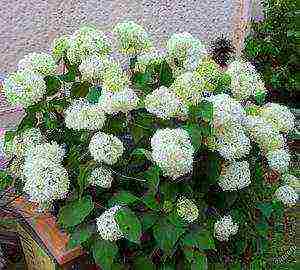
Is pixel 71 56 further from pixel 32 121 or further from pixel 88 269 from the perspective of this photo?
pixel 88 269

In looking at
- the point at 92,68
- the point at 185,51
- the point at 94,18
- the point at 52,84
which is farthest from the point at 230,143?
the point at 94,18

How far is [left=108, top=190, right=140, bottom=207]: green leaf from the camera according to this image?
77.2 inches

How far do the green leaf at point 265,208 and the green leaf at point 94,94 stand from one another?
775mm

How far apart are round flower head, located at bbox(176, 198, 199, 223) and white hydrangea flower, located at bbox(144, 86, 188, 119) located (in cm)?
30

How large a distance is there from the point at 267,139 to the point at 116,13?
61.5 inches

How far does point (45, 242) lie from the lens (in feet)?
7.07

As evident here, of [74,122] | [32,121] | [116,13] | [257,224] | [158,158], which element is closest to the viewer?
[158,158]

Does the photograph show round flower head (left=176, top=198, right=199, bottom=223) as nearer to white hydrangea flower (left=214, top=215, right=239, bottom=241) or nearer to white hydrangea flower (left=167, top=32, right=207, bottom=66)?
white hydrangea flower (left=214, top=215, right=239, bottom=241)

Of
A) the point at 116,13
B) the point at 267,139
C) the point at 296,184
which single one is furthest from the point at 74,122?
the point at 116,13

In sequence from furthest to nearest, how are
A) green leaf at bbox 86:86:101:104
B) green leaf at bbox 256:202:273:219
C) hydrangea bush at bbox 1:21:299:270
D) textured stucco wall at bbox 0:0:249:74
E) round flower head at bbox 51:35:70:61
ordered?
textured stucco wall at bbox 0:0:249:74 → green leaf at bbox 256:202:273:219 → round flower head at bbox 51:35:70:61 → green leaf at bbox 86:86:101:104 → hydrangea bush at bbox 1:21:299:270

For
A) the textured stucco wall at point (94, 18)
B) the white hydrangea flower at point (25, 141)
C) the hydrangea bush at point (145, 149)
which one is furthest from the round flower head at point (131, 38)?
the textured stucco wall at point (94, 18)

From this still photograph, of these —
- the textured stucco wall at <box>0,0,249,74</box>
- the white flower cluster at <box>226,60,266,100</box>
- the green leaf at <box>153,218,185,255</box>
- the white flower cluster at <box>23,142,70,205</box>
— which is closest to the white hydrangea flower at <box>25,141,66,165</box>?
the white flower cluster at <box>23,142,70,205</box>

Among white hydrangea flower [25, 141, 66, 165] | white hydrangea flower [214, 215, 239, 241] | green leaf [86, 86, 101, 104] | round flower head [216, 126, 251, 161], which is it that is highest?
green leaf [86, 86, 101, 104]

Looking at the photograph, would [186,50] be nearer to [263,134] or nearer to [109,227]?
[263,134]
